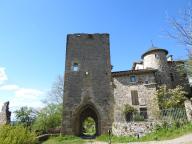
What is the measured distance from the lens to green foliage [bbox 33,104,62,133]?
2433 centimetres

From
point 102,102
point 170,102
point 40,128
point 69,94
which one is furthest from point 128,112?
Result: point 40,128

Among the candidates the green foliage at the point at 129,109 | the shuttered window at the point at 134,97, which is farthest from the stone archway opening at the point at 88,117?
the shuttered window at the point at 134,97

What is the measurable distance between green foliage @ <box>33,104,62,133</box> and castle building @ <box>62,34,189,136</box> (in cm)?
484

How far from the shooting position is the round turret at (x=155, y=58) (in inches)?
974

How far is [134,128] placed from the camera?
641 inches

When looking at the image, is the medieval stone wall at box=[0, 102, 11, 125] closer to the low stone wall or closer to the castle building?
the castle building

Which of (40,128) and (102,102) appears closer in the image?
(102,102)

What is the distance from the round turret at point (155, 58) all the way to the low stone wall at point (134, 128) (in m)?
10.3

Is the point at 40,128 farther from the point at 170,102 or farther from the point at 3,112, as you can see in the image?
the point at 170,102

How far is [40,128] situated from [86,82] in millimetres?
8691

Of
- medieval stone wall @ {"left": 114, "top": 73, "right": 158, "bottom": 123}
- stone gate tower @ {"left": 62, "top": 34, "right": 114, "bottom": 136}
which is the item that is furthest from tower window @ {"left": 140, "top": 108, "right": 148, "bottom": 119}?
stone gate tower @ {"left": 62, "top": 34, "right": 114, "bottom": 136}

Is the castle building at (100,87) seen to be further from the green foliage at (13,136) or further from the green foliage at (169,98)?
the green foliage at (13,136)

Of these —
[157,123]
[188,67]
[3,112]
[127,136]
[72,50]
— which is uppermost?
[72,50]

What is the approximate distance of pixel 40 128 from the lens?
23938 mm
